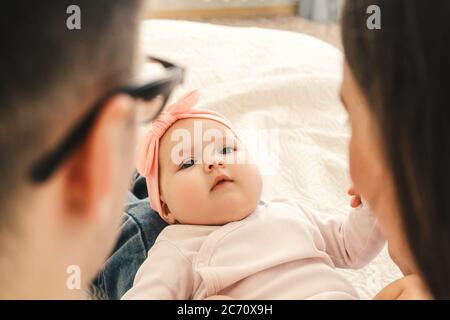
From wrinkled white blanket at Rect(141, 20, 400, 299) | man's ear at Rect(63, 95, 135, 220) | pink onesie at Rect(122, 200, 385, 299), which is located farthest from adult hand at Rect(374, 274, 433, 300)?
man's ear at Rect(63, 95, 135, 220)

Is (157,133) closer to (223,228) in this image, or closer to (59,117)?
(223,228)

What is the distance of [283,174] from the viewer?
964 millimetres

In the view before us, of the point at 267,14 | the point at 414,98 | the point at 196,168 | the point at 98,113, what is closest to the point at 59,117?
the point at 98,113

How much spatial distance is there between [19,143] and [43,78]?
0.04m

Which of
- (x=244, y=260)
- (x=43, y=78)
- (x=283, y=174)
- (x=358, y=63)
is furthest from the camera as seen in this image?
(x=283, y=174)

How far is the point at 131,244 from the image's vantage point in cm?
79

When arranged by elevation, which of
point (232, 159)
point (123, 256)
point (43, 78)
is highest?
point (43, 78)

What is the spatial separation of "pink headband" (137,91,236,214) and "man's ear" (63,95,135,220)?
34 centimetres

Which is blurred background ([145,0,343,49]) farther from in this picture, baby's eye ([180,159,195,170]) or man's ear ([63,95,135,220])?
man's ear ([63,95,135,220])

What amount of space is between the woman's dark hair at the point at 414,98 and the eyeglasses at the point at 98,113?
0.16 metres

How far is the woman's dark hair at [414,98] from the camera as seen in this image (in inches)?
15.3

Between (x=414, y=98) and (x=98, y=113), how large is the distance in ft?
0.77
